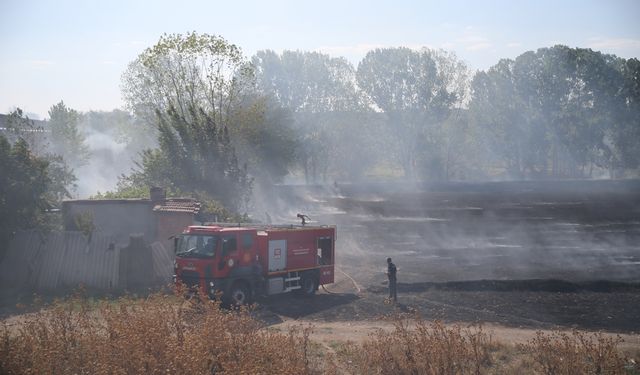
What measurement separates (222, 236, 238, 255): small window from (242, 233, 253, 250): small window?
1.19 feet

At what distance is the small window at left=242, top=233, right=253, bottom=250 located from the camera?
21.5 m

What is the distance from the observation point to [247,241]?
2162 cm

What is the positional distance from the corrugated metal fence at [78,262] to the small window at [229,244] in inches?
179

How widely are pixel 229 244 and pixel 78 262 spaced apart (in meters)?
6.96

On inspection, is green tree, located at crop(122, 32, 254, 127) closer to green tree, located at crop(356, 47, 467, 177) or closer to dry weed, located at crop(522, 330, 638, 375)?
dry weed, located at crop(522, 330, 638, 375)

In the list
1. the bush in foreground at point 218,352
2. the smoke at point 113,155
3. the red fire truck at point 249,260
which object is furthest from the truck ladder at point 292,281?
the smoke at point 113,155

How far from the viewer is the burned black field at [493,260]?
69.1 ft

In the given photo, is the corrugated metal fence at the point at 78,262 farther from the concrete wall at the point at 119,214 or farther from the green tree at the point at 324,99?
the green tree at the point at 324,99

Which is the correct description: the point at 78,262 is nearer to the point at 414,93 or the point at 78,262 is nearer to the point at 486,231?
the point at 486,231

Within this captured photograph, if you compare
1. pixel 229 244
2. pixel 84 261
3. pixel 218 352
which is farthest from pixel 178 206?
pixel 218 352

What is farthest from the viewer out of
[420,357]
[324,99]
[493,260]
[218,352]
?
[324,99]

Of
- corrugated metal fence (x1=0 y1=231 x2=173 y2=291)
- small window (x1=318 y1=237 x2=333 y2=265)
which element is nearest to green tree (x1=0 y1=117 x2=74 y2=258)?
corrugated metal fence (x1=0 y1=231 x2=173 y2=291)

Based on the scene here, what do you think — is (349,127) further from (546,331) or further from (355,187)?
(546,331)

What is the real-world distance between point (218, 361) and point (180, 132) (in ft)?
104
